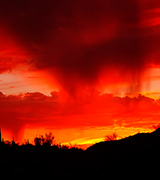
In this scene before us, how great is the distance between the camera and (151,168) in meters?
39.1

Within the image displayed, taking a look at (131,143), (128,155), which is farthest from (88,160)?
(131,143)

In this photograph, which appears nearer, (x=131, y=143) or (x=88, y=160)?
(x=88, y=160)

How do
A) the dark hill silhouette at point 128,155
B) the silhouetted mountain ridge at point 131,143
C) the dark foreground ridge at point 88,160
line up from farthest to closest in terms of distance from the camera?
the silhouetted mountain ridge at point 131,143
the dark hill silhouette at point 128,155
the dark foreground ridge at point 88,160

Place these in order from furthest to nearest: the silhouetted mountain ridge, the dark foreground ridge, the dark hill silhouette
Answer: the silhouetted mountain ridge, the dark hill silhouette, the dark foreground ridge

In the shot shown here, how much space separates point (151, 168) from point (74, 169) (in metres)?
7.90

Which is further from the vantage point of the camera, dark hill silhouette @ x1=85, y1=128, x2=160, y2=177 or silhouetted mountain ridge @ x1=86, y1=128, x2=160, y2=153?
silhouetted mountain ridge @ x1=86, y1=128, x2=160, y2=153

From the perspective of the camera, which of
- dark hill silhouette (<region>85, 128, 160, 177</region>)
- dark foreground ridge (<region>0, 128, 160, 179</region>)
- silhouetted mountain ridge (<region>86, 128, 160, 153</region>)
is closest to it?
dark foreground ridge (<region>0, 128, 160, 179</region>)

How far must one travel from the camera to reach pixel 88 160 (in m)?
42.5

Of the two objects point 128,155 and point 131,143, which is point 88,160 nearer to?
point 128,155

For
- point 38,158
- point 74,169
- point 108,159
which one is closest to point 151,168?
point 108,159

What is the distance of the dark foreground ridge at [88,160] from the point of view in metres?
37.9

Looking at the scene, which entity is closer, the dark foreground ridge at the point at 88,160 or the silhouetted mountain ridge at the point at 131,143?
the dark foreground ridge at the point at 88,160

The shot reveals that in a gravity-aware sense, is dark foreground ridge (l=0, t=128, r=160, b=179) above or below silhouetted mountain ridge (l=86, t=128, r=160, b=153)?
below

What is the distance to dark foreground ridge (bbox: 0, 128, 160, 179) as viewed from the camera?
124 feet
